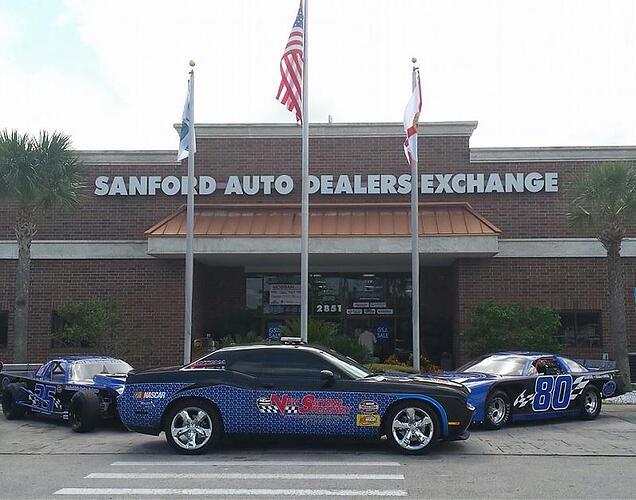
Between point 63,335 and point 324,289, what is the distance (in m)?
8.38

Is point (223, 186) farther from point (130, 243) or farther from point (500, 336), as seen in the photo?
point (500, 336)

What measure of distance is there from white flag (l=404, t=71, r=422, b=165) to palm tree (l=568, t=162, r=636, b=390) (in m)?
4.66

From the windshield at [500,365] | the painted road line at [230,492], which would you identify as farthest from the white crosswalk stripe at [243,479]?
the windshield at [500,365]

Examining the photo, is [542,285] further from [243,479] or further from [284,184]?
[243,479]

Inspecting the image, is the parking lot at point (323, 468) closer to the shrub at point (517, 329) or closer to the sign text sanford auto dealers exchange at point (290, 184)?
the shrub at point (517, 329)

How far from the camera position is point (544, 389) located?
13344mm

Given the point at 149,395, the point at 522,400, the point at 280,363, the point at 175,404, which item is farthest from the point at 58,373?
the point at 522,400

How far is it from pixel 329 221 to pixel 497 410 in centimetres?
1034

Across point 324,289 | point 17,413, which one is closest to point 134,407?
point 17,413

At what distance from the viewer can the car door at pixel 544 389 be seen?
1305cm

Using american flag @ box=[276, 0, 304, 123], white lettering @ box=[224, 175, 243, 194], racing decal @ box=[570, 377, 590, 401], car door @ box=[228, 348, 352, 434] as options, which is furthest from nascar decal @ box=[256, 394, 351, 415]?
white lettering @ box=[224, 175, 243, 194]

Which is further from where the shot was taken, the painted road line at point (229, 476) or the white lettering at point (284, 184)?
the white lettering at point (284, 184)

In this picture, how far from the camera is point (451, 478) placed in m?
8.44

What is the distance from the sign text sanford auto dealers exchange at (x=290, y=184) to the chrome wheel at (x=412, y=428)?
13873mm
